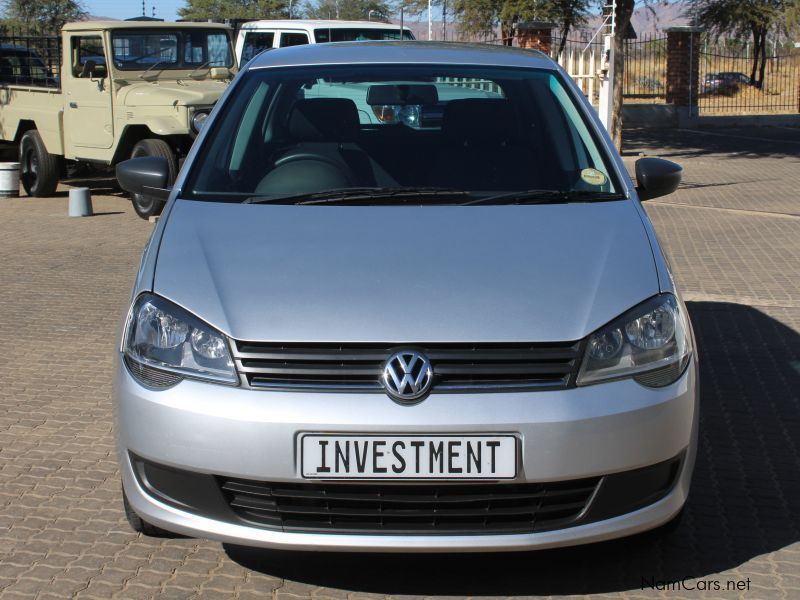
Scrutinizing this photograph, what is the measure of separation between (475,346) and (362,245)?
0.66m

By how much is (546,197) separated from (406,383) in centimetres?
133

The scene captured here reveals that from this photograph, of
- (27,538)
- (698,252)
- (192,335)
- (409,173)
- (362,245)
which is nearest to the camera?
(192,335)

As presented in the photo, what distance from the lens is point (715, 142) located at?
80.1 ft

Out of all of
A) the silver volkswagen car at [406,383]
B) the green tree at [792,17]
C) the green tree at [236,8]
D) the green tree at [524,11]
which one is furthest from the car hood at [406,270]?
the green tree at [236,8]

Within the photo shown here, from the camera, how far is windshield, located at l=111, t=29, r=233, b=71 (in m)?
13.6

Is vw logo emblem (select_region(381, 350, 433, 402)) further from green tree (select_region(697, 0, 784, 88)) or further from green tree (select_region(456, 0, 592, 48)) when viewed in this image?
green tree (select_region(697, 0, 784, 88))

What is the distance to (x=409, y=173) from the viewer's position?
4.35 m

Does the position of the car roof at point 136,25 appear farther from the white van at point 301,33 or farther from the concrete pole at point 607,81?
the concrete pole at point 607,81

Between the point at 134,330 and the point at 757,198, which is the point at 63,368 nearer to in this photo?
the point at 134,330

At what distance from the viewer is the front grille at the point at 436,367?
3053 mm

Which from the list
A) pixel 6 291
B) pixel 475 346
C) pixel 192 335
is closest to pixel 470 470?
pixel 475 346

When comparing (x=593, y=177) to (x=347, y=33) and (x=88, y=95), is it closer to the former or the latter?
(x=88, y=95)

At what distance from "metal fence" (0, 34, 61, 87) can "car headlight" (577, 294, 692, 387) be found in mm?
13103

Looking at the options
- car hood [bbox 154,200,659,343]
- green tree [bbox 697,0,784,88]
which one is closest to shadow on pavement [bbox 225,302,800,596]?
car hood [bbox 154,200,659,343]
